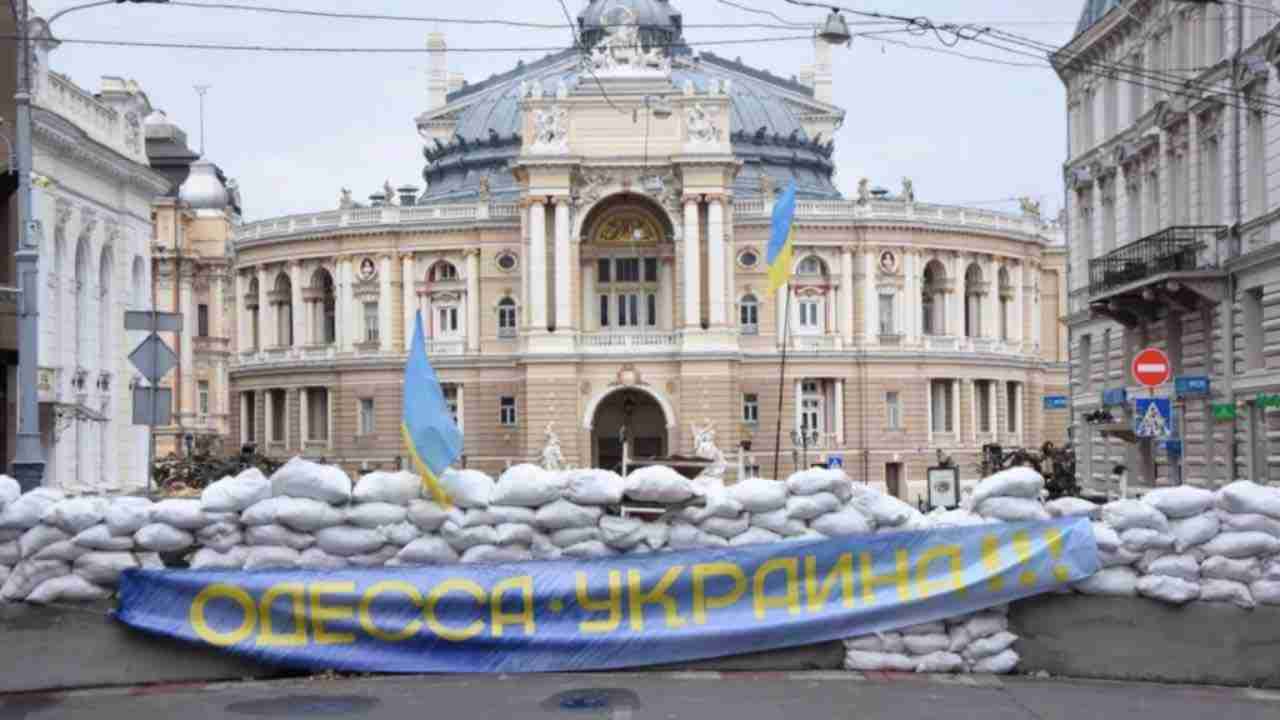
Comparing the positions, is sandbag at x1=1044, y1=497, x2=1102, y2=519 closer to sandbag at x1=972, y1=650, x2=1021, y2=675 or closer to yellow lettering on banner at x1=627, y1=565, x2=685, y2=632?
sandbag at x1=972, y1=650, x2=1021, y2=675

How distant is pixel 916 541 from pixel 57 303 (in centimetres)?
2476

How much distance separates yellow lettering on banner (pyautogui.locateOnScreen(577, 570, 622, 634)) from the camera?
543 inches

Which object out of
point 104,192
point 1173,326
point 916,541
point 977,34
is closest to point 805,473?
point 916,541

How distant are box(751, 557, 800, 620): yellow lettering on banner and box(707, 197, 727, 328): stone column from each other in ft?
178

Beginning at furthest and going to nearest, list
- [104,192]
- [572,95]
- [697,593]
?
[572,95] < [104,192] < [697,593]

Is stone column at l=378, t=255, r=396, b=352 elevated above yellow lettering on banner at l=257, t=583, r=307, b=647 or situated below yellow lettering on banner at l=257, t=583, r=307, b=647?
above

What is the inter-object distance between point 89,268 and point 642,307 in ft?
117

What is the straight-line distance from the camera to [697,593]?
45.4 ft

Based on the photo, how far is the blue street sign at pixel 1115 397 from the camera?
3712 cm

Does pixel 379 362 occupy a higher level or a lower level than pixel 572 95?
lower

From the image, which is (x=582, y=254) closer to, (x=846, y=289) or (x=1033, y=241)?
(x=846, y=289)

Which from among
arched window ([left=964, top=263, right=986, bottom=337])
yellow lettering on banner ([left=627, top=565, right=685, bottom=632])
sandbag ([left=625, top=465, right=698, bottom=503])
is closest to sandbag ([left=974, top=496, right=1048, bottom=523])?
sandbag ([left=625, top=465, right=698, bottom=503])

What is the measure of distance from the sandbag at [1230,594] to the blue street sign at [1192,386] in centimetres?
1896

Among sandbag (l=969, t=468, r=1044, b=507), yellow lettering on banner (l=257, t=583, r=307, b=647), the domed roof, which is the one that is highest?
the domed roof
